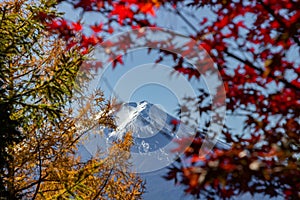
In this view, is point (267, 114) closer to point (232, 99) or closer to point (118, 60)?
point (232, 99)

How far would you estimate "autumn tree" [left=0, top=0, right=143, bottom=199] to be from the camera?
5449mm

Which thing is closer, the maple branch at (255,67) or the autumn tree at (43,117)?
the maple branch at (255,67)

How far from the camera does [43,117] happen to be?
5859 millimetres

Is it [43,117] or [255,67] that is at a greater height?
[43,117]

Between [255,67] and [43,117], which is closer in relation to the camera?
[255,67]

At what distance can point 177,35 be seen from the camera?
2.50 meters

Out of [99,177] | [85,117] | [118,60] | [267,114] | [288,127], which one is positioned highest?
[85,117]

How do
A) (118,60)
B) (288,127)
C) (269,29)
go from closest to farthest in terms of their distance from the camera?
1. (288,127)
2. (269,29)
3. (118,60)

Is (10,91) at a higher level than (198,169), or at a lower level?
higher

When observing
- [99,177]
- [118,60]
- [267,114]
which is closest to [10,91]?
[99,177]

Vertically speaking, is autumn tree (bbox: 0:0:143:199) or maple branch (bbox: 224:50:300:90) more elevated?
autumn tree (bbox: 0:0:143:199)

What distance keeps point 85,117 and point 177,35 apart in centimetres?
433

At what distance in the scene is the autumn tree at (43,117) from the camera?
5449 millimetres

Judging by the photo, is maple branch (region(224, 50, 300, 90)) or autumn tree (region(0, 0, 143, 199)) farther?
autumn tree (region(0, 0, 143, 199))
